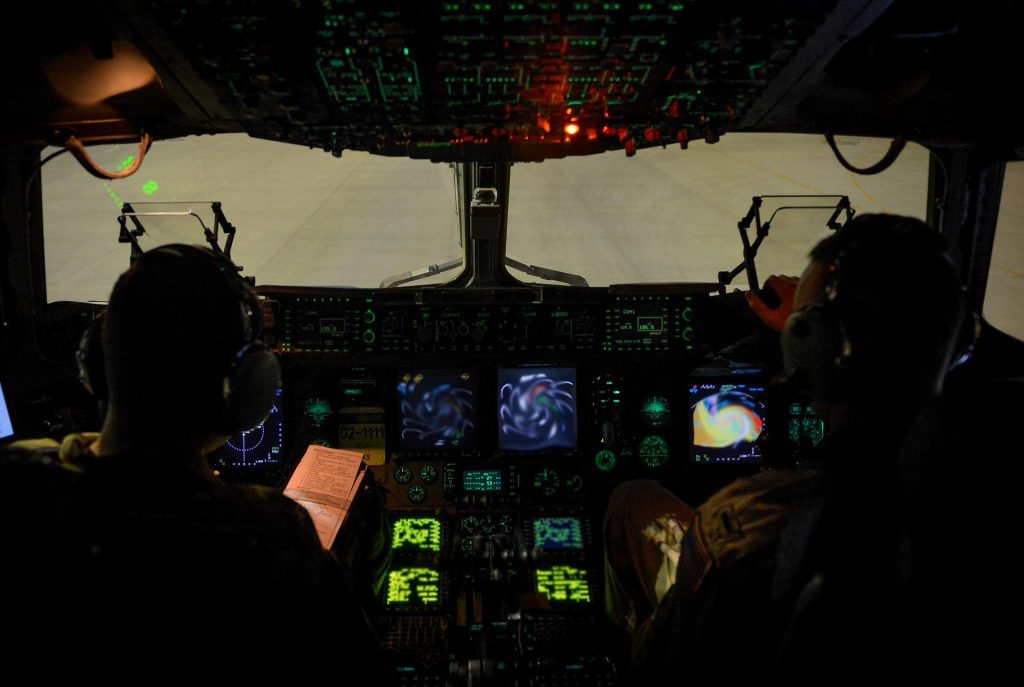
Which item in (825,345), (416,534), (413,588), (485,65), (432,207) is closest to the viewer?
(825,345)

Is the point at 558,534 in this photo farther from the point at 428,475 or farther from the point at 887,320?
the point at 887,320

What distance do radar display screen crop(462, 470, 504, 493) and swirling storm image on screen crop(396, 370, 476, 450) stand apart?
0.10m

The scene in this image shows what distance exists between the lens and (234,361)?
1.20 meters

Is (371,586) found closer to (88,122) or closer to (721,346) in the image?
(721,346)

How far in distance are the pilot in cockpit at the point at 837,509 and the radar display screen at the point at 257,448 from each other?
1.76 m

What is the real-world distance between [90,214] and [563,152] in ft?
25.2

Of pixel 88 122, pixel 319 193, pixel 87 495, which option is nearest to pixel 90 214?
pixel 319 193

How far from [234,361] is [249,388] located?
0.07 metres

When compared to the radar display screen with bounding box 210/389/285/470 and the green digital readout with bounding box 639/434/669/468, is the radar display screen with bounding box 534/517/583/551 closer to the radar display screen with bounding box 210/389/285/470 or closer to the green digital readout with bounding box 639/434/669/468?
the green digital readout with bounding box 639/434/669/468

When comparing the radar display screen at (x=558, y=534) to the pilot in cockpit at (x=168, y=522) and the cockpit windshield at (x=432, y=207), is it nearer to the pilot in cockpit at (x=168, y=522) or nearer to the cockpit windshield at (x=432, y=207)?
the pilot in cockpit at (x=168, y=522)

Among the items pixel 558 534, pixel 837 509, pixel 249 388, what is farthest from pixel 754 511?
pixel 558 534

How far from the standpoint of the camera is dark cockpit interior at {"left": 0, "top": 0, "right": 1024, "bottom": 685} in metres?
2.05

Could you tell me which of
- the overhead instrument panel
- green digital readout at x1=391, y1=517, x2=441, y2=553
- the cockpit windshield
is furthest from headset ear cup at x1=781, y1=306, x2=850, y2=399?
the cockpit windshield

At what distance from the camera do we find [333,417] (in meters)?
2.76
